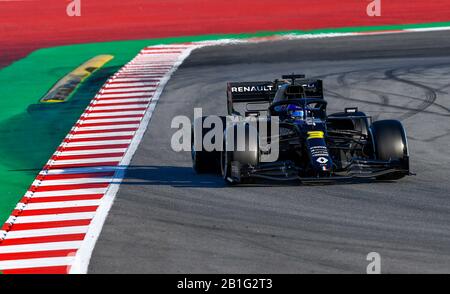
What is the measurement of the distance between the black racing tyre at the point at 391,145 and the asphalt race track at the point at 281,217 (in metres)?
0.26

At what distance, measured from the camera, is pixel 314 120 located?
17609 millimetres

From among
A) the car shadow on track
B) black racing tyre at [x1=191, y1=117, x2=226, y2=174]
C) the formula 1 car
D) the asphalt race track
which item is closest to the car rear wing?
the formula 1 car

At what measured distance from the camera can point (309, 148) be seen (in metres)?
16.6

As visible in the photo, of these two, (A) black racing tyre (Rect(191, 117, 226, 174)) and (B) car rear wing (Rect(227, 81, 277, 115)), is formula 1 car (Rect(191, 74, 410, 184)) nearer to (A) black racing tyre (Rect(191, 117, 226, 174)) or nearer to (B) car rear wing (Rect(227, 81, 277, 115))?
(A) black racing tyre (Rect(191, 117, 226, 174))

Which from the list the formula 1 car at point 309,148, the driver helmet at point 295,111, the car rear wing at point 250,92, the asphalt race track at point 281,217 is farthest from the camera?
the car rear wing at point 250,92

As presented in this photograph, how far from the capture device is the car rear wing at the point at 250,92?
19.7 m

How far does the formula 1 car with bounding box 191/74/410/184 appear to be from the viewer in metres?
16.6

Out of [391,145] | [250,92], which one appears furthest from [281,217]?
[250,92]

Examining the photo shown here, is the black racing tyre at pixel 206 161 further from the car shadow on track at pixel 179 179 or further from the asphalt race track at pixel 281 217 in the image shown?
the asphalt race track at pixel 281 217

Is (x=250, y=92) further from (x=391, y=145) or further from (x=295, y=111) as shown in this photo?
(x=391, y=145)

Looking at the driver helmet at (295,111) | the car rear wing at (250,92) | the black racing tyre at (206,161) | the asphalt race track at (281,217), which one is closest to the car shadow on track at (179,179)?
the asphalt race track at (281,217)
